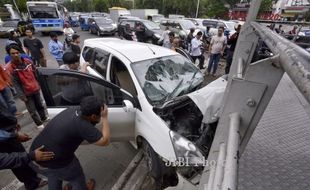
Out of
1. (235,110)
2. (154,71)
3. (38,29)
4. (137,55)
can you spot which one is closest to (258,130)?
(235,110)

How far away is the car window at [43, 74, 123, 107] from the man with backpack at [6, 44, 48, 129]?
3.62 feet

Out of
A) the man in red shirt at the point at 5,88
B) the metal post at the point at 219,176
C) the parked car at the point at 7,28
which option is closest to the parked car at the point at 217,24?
the man in red shirt at the point at 5,88

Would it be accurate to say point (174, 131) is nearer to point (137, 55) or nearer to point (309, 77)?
point (137, 55)

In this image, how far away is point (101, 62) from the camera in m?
4.21

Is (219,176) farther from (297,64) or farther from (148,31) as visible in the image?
(148,31)

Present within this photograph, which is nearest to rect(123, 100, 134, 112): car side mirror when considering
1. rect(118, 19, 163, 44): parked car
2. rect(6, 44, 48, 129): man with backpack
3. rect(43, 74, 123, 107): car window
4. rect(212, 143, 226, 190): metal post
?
rect(43, 74, 123, 107): car window

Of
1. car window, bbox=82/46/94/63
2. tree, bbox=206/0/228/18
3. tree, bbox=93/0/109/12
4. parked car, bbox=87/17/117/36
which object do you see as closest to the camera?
car window, bbox=82/46/94/63

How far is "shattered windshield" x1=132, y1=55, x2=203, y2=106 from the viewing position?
10.6ft

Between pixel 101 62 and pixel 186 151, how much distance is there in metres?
2.64

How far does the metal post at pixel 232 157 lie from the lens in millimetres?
660

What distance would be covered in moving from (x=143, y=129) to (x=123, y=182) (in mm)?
891

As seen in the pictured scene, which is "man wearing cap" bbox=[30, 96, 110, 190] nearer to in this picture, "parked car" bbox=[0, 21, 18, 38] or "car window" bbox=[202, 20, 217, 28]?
"car window" bbox=[202, 20, 217, 28]

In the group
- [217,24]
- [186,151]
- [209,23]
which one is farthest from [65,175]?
[209,23]

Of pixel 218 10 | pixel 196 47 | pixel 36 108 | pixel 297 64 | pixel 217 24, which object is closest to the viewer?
pixel 297 64
